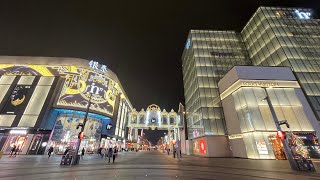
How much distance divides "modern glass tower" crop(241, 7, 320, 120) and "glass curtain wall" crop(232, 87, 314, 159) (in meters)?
4.94

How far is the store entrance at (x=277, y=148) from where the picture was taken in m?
22.6

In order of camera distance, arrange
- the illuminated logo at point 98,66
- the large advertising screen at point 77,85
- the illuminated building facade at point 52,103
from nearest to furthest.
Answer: the illuminated building facade at point 52,103 → the large advertising screen at point 77,85 → the illuminated logo at point 98,66

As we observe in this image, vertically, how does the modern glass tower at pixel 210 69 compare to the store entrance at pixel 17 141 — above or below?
above

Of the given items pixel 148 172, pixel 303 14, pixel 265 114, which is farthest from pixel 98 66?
pixel 303 14

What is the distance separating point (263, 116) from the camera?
25.4m

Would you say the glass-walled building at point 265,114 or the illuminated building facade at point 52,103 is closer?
the glass-walled building at point 265,114

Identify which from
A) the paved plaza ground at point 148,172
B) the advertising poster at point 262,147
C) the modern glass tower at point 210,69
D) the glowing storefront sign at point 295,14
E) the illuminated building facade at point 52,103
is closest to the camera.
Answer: the paved plaza ground at point 148,172

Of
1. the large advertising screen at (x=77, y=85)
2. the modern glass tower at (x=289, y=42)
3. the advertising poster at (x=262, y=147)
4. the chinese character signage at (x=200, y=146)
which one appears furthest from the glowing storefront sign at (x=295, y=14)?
the large advertising screen at (x=77, y=85)

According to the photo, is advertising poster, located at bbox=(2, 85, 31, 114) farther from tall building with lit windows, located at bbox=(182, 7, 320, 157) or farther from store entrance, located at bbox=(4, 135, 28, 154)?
tall building with lit windows, located at bbox=(182, 7, 320, 157)

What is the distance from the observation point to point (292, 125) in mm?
24969

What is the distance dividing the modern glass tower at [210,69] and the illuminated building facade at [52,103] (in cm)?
2413

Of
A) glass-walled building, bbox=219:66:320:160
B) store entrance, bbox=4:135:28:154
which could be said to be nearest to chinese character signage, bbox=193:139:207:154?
glass-walled building, bbox=219:66:320:160

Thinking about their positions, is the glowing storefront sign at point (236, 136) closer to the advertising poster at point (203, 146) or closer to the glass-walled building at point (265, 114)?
the glass-walled building at point (265, 114)

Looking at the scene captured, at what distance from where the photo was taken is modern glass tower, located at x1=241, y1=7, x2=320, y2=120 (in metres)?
31.3
